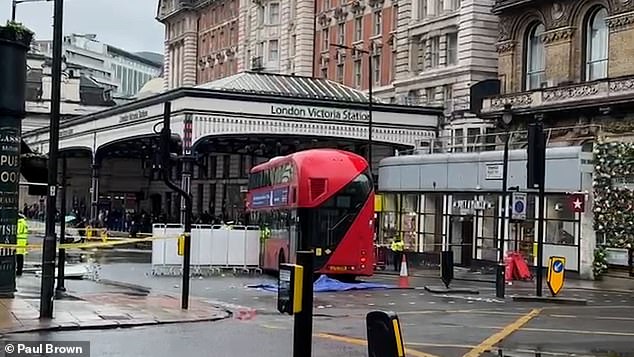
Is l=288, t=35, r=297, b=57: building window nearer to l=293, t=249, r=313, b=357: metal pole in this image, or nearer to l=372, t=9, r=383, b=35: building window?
l=372, t=9, r=383, b=35: building window

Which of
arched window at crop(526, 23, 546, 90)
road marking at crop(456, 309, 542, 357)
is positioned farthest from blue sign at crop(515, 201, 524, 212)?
arched window at crop(526, 23, 546, 90)

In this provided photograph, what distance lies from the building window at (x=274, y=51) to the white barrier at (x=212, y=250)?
147ft

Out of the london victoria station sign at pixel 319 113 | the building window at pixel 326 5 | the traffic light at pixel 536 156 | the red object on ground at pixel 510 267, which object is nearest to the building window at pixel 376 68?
the building window at pixel 326 5

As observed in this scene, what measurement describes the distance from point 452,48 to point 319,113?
896cm

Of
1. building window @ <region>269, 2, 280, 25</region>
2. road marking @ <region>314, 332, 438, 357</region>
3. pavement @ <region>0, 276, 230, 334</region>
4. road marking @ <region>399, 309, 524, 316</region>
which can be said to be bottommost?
road marking @ <region>399, 309, 524, 316</region>

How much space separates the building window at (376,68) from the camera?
67.3 metres

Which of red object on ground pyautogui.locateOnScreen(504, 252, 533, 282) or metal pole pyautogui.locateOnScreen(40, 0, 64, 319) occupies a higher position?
metal pole pyautogui.locateOnScreen(40, 0, 64, 319)

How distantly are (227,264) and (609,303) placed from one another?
52.1 ft

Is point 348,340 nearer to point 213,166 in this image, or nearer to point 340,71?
point 340,71

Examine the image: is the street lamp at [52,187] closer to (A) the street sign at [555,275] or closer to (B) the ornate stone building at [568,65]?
(A) the street sign at [555,275]

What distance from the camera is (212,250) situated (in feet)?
127

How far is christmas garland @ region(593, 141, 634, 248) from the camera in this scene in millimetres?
39156

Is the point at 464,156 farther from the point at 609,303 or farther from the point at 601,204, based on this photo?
the point at 609,303

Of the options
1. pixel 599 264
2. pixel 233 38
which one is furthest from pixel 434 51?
pixel 233 38
